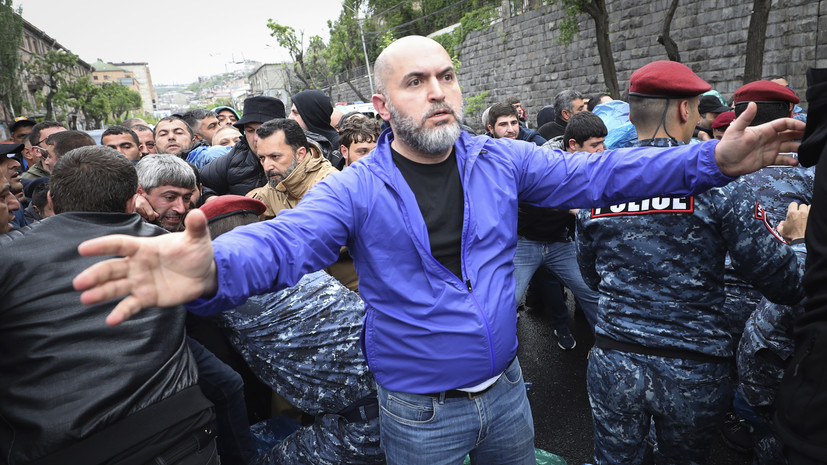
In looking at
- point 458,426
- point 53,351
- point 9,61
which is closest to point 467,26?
point 458,426

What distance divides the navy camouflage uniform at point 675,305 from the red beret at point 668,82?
0.22 meters

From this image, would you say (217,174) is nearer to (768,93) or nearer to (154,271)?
(154,271)

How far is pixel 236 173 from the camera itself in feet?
15.6

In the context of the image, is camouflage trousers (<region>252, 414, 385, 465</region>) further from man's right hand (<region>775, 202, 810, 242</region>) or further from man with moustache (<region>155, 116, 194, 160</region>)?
man with moustache (<region>155, 116, 194, 160</region>)

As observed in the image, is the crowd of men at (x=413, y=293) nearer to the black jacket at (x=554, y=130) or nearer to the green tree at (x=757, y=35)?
the black jacket at (x=554, y=130)

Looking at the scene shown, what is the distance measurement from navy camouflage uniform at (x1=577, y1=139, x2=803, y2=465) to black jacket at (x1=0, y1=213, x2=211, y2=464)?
201 centimetres

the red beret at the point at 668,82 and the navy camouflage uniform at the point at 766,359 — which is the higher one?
the red beret at the point at 668,82

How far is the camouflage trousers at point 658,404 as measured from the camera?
214 centimetres

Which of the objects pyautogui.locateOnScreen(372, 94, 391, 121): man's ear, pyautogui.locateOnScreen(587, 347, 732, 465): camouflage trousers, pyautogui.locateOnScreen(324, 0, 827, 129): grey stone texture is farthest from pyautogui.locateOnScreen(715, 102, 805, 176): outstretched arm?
pyautogui.locateOnScreen(324, 0, 827, 129): grey stone texture

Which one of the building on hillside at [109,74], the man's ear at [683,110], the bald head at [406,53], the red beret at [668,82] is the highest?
the building on hillside at [109,74]

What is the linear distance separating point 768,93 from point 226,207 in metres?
3.62

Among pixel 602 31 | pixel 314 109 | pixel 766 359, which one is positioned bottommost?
pixel 766 359

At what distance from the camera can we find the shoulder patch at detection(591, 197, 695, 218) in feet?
6.80

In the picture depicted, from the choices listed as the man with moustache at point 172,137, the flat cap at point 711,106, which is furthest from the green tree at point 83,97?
the flat cap at point 711,106
